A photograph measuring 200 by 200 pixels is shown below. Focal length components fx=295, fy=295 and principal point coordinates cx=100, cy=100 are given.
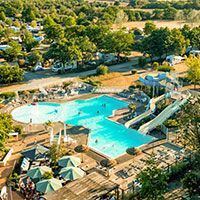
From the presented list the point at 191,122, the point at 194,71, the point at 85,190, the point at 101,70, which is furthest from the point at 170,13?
the point at 85,190

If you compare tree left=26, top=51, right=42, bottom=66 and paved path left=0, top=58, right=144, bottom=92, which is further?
tree left=26, top=51, right=42, bottom=66

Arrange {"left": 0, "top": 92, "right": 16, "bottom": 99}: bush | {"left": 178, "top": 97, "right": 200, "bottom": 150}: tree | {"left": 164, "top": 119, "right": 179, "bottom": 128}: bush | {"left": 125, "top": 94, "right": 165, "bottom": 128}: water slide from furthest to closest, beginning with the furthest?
{"left": 0, "top": 92, "right": 16, "bottom": 99}: bush
{"left": 125, "top": 94, "right": 165, "bottom": 128}: water slide
{"left": 164, "top": 119, "right": 179, "bottom": 128}: bush
{"left": 178, "top": 97, "right": 200, "bottom": 150}: tree

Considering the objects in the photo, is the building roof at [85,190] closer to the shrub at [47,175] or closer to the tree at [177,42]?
the shrub at [47,175]

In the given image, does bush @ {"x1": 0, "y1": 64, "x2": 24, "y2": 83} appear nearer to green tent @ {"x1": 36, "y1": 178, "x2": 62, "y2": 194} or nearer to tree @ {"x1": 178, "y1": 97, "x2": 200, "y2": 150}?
green tent @ {"x1": 36, "y1": 178, "x2": 62, "y2": 194}

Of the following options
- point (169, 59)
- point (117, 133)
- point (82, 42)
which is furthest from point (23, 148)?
point (169, 59)

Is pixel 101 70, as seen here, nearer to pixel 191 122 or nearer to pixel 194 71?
pixel 194 71

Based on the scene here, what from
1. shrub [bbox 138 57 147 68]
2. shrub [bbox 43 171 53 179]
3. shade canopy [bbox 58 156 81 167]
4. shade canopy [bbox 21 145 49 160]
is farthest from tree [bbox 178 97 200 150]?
shrub [bbox 138 57 147 68]

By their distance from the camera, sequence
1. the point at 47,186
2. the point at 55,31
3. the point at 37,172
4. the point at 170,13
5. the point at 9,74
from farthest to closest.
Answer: the point at 170,13
the point at 55,31
the point at 9,74
the point at 37,172
the point at 47,186
